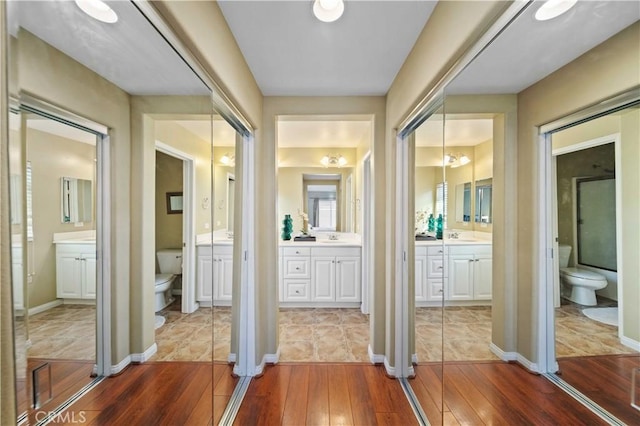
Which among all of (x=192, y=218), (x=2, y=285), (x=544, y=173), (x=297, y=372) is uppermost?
(x=544, y=173)

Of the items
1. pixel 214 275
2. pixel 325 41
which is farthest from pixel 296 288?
pixel 325 41

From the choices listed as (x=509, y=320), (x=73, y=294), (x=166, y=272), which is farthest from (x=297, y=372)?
(x=73, y=294)

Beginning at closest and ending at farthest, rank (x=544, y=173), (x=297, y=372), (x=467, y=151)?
(x=544, y=173) → (x=467, y=151) → (x=297, y=372)

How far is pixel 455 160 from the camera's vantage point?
60.7 inches

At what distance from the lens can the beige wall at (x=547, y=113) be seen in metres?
0.61

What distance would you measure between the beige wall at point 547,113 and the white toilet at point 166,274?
4.74 ft

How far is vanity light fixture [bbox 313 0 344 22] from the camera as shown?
1.36 meters

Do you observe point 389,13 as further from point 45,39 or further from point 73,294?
point 73,294

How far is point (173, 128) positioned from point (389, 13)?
1.28m

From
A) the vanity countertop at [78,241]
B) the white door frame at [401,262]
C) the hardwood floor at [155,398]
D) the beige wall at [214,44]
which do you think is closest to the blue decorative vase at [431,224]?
the white door frame at [401,262]

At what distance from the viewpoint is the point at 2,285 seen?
0.54 meters

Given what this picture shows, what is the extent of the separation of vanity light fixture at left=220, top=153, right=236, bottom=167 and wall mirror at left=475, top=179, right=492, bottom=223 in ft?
5.30

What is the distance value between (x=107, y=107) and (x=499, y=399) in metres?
1.72

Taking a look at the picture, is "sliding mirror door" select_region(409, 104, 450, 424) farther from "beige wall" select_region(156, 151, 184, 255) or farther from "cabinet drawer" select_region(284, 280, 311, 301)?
"cabinet drawer" select_region(284, 280, 311, 301)
